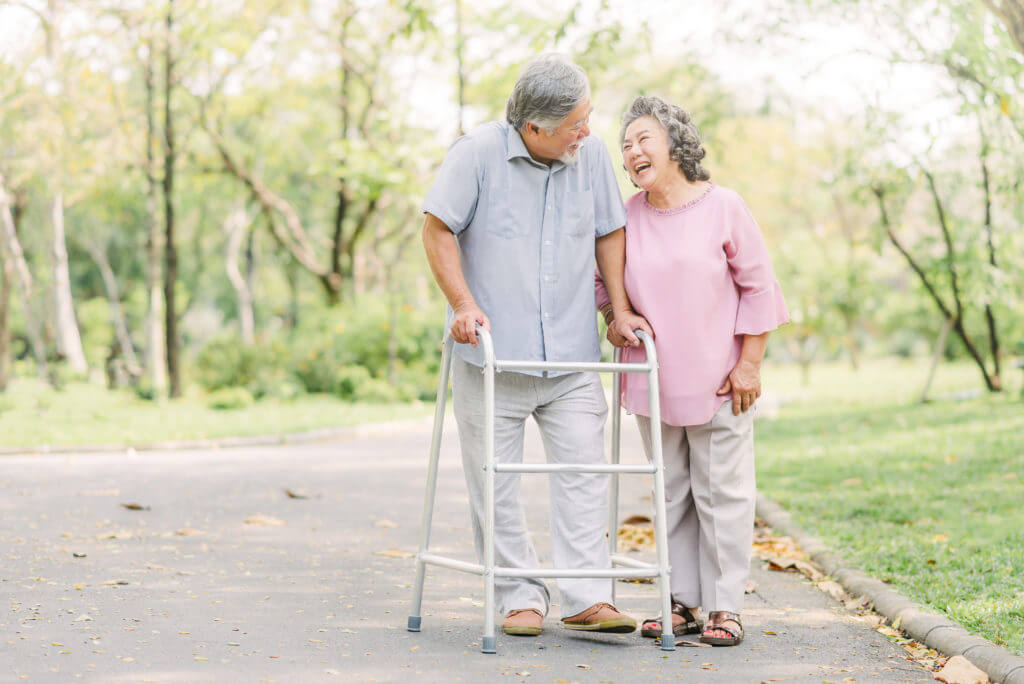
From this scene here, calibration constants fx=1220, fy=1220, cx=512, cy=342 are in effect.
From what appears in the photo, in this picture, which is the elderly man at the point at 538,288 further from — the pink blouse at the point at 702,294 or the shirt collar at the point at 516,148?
the pink blouse at the point at 702,294

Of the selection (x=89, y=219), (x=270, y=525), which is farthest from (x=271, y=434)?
(x=89, y=219)

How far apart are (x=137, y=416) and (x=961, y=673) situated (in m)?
13.4

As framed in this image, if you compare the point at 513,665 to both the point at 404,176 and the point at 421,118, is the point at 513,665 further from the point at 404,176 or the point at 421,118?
the point at 421,118

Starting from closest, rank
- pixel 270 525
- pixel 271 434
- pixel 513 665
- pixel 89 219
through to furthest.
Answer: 1. pixel 513 665
2. pixel 270 525
3. pixel 271 434
4. pixel 89 219

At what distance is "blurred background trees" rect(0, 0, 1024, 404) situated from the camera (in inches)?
503

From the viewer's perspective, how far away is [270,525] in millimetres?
7480

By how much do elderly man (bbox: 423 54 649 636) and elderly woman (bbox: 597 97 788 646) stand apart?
13cm

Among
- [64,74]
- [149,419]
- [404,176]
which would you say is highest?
[64,74]

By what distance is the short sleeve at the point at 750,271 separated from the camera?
4512 mm

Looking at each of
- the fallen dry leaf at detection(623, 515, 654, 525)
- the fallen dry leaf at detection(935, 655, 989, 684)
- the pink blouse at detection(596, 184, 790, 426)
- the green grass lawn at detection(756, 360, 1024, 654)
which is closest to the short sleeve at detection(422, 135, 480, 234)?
the pink blouse at detection(596, 184, 790, 426)

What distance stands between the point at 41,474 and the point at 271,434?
3934 millimetres

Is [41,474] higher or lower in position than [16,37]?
lower

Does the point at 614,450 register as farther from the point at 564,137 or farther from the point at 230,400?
the point at 230,400

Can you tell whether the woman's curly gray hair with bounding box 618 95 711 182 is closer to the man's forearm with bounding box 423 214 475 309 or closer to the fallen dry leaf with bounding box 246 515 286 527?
the man's forearm with bounding box 423 214 475 309
